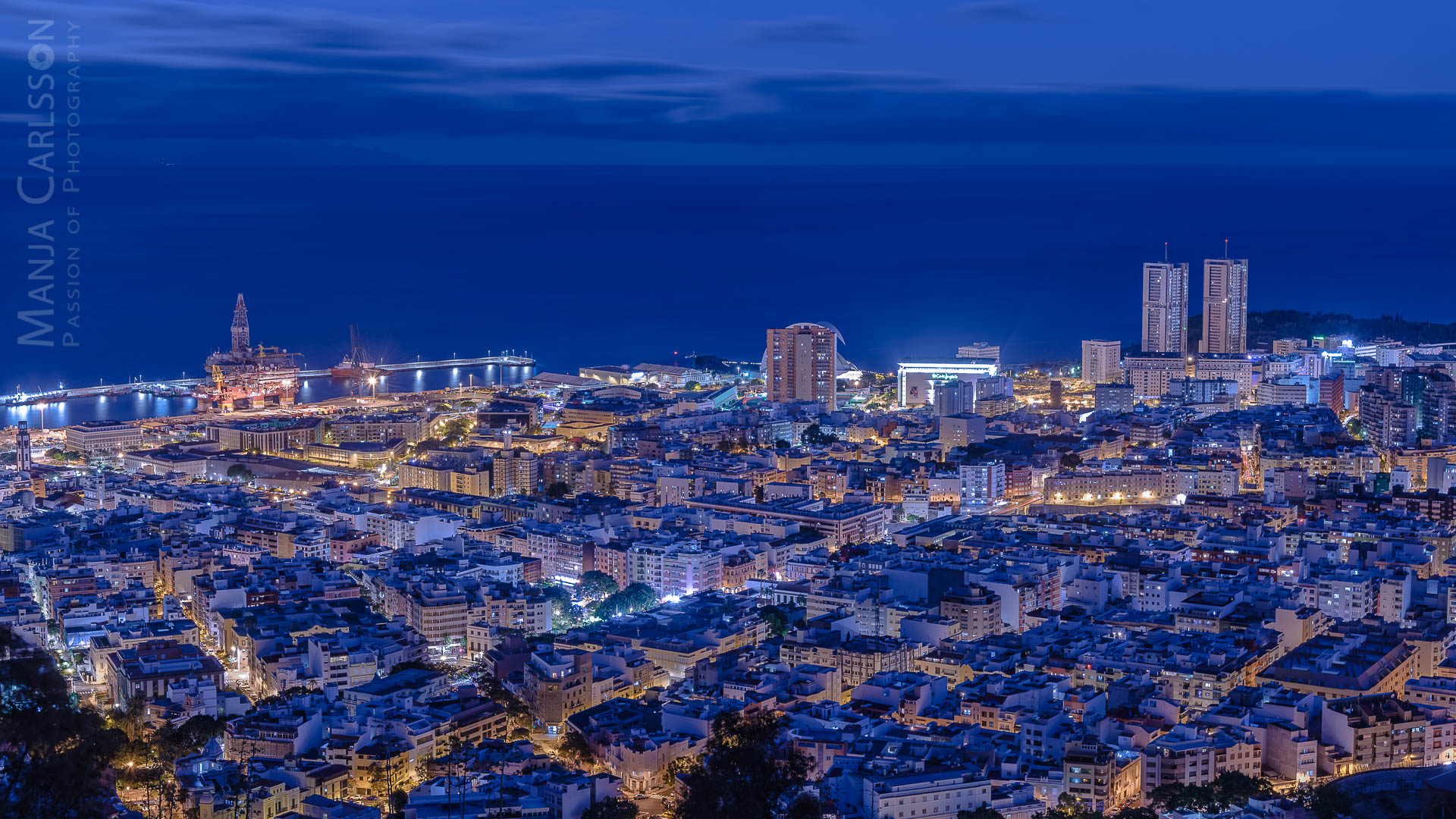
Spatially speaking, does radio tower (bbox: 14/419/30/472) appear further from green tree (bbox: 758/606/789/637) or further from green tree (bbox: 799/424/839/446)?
green tree (bbox: 758/606/789/637)

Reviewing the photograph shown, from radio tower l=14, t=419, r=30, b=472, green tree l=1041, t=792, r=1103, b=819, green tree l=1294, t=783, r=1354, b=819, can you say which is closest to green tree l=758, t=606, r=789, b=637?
green tree l=1041, t=792, r=1103, b=819

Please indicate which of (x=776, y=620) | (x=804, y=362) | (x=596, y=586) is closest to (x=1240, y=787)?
(x=776, y=620)

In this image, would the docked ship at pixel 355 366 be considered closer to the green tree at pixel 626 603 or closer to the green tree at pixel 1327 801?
the green tree at pixel 626 603

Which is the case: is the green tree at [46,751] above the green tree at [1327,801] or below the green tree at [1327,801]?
above

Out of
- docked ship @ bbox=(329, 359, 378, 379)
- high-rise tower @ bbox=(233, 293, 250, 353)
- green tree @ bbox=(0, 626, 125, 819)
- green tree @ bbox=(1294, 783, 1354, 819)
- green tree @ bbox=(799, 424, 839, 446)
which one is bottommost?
green tree @ bbox=(1294, 783, 1354, 819)

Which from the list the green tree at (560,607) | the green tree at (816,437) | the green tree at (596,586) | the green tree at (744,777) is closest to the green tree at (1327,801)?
the green tree at (744,777)

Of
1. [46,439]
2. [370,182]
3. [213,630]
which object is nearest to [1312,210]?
[370,182]
